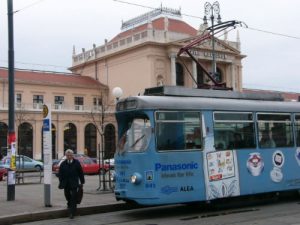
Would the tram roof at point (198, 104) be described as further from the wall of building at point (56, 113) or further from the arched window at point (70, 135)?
the arched window at point (70, 135)

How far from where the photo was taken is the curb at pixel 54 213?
13.5 meters

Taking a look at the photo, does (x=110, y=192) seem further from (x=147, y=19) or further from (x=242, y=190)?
(x=147, y=19)

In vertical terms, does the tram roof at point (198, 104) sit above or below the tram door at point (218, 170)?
above

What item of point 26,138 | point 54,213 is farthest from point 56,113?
point 54,213

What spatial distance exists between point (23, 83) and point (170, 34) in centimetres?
2446

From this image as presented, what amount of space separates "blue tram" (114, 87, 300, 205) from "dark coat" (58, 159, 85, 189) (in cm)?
98

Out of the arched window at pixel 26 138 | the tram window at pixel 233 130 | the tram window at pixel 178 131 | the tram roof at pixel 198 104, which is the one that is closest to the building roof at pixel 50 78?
the arched window at pixel 26 138

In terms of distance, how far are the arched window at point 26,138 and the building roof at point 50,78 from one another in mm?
7437

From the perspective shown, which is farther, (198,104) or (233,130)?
(233,130)

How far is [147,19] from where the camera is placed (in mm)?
97750

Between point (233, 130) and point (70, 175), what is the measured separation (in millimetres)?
4471

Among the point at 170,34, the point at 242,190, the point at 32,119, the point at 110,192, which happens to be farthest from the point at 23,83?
the point at 242,190

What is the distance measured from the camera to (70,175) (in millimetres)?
14000

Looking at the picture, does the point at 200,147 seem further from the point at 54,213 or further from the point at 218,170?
the point at 54,213
